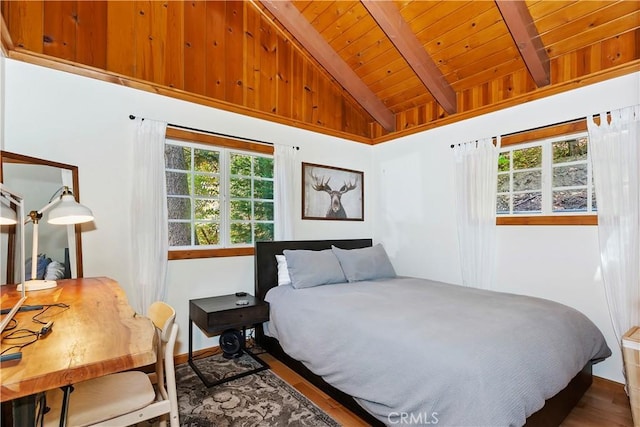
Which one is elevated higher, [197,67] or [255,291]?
[197,67]

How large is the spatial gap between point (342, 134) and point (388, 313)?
271 cm

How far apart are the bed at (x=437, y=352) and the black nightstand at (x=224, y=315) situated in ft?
0.54

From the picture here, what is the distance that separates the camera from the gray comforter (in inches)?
56.7

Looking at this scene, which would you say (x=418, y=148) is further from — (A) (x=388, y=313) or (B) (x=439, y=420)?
(B) (x=439, y=420)

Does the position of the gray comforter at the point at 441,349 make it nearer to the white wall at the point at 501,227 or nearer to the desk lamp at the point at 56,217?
the white wall at the point at 501,227

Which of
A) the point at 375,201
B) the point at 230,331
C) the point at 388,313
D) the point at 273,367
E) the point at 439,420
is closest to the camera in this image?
the point at 439,420

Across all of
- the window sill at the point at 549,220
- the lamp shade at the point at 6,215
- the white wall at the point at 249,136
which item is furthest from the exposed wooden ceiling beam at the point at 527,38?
the lamp shade at the point at 6,215

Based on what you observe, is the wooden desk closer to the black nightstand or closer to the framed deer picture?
the black nightstand

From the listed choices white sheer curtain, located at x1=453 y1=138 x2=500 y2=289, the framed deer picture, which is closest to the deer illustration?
the framed deer picture

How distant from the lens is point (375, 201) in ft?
14.7

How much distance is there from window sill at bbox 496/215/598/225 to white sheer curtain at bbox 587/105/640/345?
0.37 feet

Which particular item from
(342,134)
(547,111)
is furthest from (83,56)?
(547,111)

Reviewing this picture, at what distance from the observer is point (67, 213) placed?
190 centimetres

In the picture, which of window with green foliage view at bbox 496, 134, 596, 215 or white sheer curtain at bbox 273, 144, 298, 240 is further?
white sheer curtain at bbox 273, 144, 298, 240
